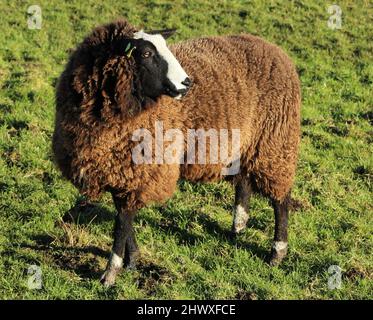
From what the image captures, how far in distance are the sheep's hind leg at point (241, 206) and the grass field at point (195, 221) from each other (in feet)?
0.34

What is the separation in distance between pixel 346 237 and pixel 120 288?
90.6 inches

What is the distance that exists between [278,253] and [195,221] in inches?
36.7

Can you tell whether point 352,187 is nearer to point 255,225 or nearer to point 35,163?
point 255,225

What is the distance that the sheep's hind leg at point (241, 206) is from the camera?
223 inches

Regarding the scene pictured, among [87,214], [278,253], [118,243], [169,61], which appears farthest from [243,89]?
[87,214]

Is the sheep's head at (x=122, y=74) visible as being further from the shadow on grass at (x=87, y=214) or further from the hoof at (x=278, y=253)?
the hoof at (x=278, y=253)

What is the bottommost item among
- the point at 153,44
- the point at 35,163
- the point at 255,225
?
the point at 255,225

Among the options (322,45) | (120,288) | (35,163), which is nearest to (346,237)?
(120,288)

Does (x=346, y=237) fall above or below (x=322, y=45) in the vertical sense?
below

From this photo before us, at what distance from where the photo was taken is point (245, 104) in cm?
513

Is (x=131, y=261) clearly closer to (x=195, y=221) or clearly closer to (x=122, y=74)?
(x=195, y=221)

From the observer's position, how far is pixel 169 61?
4.37 meters

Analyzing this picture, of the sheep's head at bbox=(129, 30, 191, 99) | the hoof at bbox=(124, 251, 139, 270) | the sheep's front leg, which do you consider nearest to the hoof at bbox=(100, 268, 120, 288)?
the sheep's front leg

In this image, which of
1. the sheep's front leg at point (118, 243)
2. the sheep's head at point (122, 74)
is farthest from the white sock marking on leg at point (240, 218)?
the sheep's head at point (122, 74)
